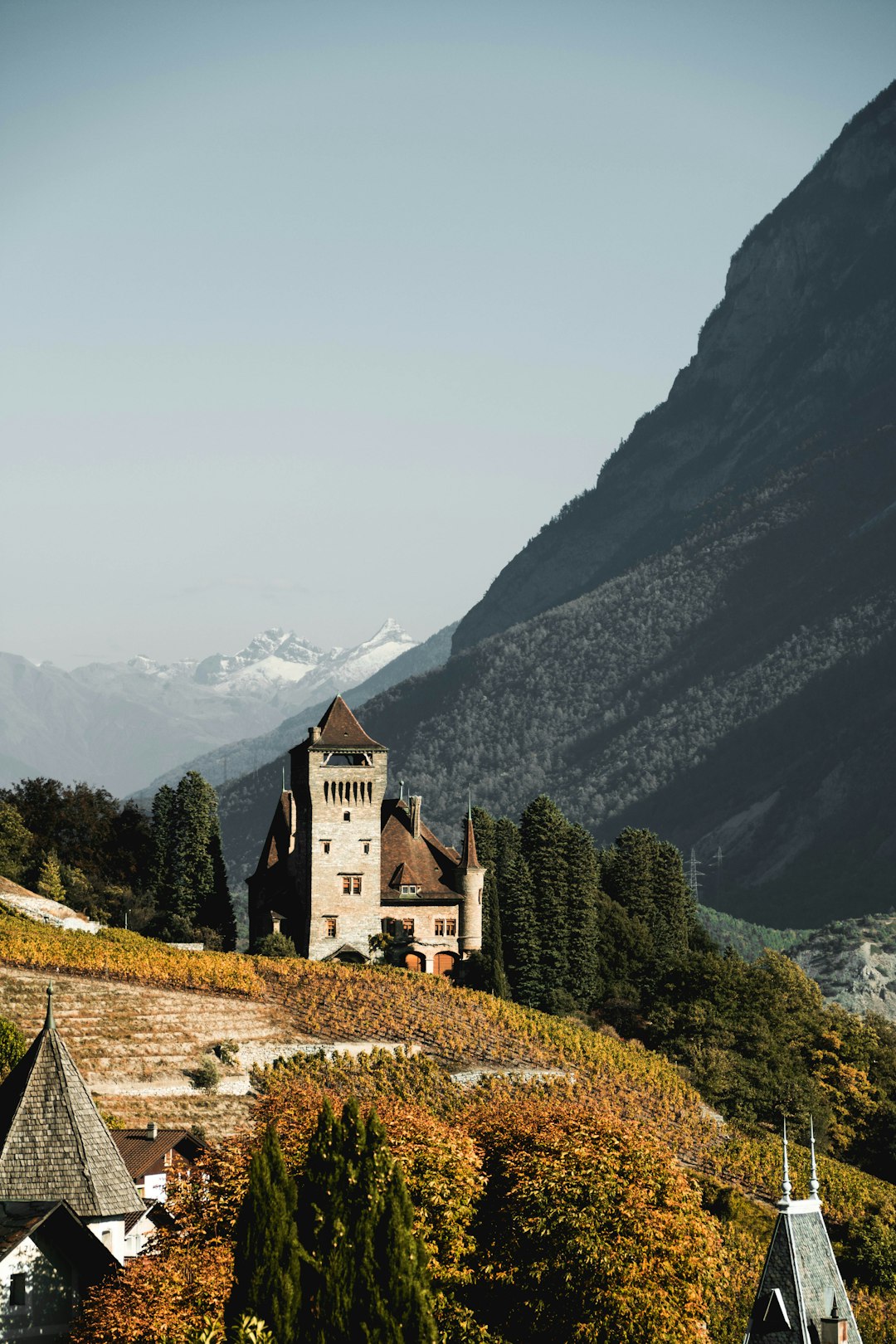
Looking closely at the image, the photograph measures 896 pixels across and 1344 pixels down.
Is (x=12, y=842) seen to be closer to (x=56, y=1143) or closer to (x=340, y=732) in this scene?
(x=340, y=732)

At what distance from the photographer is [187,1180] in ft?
152

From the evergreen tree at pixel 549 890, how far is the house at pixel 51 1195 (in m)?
60.2

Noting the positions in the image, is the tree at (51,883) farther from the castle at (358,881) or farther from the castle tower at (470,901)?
the castle tower at (470,901)

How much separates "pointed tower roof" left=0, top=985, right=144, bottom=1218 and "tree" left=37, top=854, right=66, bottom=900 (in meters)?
A: 61.9

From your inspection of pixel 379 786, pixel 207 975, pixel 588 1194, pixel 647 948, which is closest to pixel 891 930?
pixel 647 948

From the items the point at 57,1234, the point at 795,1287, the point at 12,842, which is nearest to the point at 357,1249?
the point at 57,1234

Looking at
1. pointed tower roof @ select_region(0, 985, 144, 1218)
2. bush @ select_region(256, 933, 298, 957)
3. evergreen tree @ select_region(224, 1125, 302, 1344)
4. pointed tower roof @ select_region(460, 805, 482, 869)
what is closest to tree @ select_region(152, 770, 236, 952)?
bush @ select_region(256, 933, 298, 957)

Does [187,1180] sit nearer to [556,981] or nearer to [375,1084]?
[375,1084]

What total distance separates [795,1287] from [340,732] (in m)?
59.8

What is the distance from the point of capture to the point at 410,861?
98500mm

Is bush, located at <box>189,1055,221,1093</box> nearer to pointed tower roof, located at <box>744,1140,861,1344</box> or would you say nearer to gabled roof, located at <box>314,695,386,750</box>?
gabled roof, located at <box>314,695,386,750</box>

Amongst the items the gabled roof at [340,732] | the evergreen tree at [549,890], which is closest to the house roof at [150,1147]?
the gabled roof at [340,732]

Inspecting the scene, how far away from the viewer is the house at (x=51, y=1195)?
1400 inches

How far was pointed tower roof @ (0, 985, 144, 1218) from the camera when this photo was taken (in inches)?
1414
